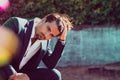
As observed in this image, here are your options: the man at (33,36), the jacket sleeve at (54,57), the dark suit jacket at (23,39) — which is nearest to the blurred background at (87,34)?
the jacket sleeve at (54,57)

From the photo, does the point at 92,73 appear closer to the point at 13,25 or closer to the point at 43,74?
the point at 43,74

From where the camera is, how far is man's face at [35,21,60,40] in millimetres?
4746

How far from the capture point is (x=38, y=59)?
206 inches

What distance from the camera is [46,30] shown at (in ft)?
15.6

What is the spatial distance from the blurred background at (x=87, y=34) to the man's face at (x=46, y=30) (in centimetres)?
295

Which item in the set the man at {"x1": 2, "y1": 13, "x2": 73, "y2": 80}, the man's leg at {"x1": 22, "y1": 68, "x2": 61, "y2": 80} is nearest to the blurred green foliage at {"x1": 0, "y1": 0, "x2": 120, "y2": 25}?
the man's leg at {"x1": 22, "y1": 68, "x2": 61, "y2": 80}

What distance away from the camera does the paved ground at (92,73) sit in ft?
25.6

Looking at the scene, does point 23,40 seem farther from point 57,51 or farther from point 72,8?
point 72,8

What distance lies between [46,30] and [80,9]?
13.7 feet

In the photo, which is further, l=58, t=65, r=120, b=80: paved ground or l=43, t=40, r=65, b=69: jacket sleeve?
l=58, t=65, r=120, b=80: paved ground

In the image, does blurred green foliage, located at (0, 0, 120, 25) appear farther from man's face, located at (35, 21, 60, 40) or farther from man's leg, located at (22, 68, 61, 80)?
man's face, located at (35, 21, 60, 40)

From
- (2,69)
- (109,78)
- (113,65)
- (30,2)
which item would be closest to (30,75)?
(2,69)

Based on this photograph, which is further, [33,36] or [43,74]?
[43,74]

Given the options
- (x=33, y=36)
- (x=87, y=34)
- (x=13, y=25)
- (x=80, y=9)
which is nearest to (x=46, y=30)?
(x=33, y=36)
